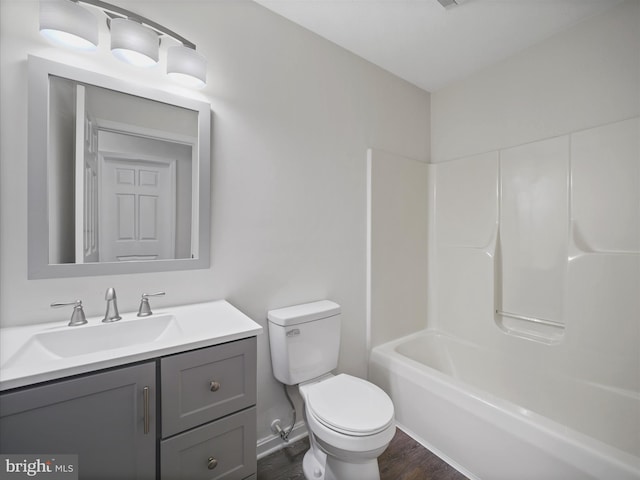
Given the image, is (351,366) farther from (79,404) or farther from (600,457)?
(79,404)

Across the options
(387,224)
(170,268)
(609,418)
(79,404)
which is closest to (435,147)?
(387,224)

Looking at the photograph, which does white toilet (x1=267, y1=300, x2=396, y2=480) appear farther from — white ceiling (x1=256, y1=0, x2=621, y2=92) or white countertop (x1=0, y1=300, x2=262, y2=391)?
white ceiling (x1=256, y1=0, x2=621, y2=92)

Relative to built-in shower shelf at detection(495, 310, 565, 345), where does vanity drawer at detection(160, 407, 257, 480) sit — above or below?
below

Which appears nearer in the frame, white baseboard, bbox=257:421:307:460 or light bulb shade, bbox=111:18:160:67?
light bulb shade, bbox=111:18:160:67

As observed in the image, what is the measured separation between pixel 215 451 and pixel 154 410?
31 cm

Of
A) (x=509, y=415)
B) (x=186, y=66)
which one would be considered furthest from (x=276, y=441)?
(x=186, y=66)

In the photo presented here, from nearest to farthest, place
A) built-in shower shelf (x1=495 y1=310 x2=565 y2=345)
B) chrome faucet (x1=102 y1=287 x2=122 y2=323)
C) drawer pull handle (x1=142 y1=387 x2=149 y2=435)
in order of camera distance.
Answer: drawer pull handle (x1=142 y1=387 x2=149 y2=435) < chrome faucet (x1=102 y1=287 x2=122 y2=323) < built-in shower shelf (x1=495 y1=310 x2=565 y2=345)

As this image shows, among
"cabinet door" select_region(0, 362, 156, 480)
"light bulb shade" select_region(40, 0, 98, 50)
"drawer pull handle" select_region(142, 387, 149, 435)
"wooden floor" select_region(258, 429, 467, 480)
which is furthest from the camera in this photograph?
"wooden floor" select_region(258, 429, 467, 480)

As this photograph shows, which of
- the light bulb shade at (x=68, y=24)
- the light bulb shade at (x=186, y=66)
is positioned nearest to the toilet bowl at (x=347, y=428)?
the light bulb shade at (x=186, y=66)

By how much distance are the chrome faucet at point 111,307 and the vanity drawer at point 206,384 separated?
0.38 m

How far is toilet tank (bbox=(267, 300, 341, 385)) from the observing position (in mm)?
1587

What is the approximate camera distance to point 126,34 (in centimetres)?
117

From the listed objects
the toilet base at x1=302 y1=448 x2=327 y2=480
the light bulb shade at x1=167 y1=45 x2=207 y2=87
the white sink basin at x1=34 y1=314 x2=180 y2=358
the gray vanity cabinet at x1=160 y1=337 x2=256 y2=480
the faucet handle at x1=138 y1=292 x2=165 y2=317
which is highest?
the light bulb shade at x1=167 y1=45 x2=207 y2=87

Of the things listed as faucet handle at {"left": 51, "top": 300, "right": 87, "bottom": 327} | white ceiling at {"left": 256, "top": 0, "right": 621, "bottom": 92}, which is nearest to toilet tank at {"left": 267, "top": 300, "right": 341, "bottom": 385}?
faucet handle at {"left": 51, "top": 300, "right": 87, "bottom": 327}
